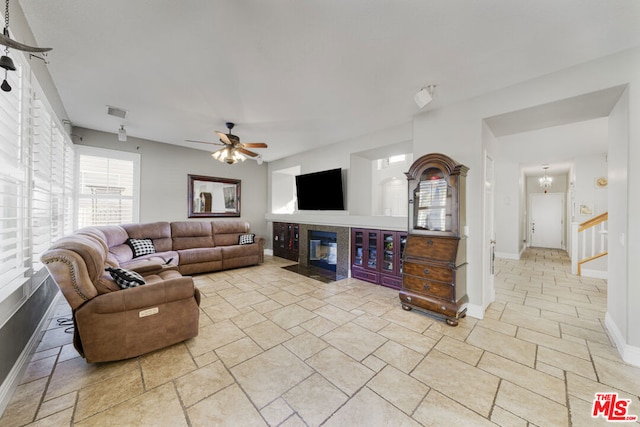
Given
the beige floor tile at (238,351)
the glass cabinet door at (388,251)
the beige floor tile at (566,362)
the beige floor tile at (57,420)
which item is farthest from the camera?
the glass cabinet door at (388,251)

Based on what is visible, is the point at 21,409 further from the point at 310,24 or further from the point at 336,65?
the point at 336,65

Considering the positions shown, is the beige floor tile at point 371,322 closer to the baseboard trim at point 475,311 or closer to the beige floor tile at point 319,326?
the beige floor tile at point 319,326

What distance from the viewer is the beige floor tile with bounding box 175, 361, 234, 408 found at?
165 cm

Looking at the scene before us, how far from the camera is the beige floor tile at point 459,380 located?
1.63m

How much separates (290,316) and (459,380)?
1749mm

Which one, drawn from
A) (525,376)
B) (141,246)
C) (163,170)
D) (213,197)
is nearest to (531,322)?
(525,376)

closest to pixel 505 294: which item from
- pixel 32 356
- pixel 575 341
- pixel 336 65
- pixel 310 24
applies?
pixel 575 341

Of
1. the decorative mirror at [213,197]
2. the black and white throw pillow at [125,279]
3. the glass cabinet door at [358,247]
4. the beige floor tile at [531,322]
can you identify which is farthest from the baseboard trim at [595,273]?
the decorative mirror at [213,197]

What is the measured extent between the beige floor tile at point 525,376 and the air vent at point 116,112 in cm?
524

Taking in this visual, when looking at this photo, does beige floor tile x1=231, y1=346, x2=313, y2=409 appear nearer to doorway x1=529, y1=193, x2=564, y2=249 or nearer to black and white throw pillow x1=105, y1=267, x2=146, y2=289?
black and white throw pillow x1=105, y1=267, x2=146, y2=289

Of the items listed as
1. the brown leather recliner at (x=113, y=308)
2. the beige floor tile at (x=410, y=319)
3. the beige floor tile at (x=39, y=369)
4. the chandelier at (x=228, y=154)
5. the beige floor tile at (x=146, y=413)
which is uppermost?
the chandelier at (x=228, y=154)

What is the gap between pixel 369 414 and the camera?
1503mm

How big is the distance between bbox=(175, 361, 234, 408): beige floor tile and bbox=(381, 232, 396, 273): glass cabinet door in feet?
9.35

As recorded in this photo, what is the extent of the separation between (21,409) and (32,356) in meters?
0.78
